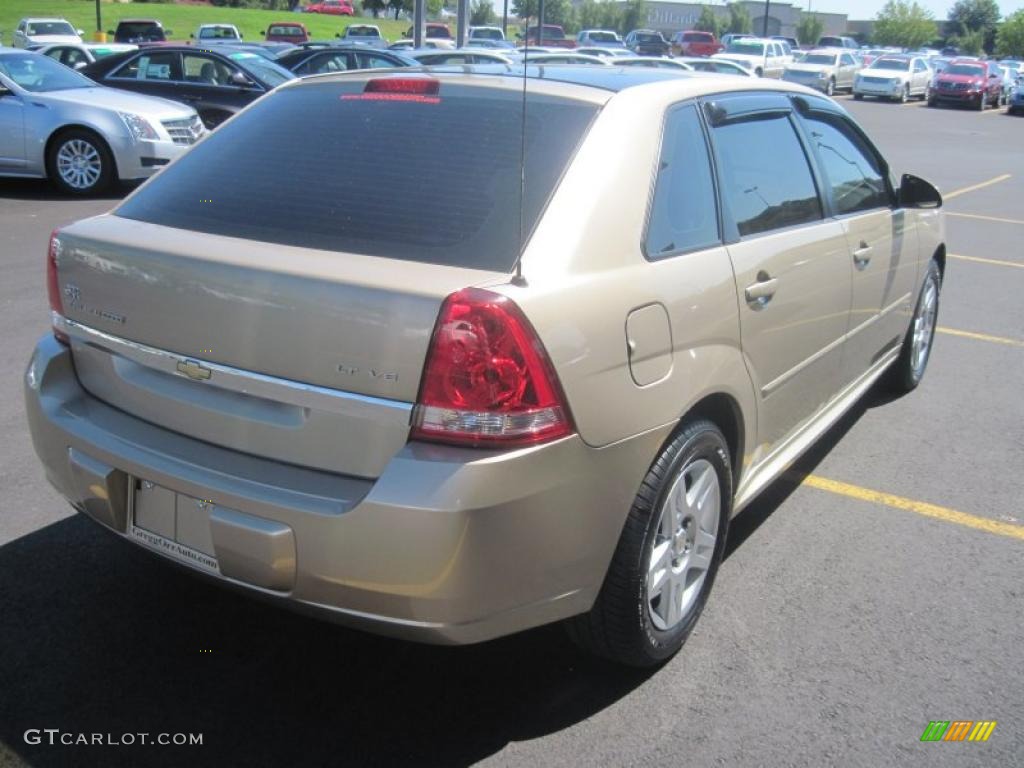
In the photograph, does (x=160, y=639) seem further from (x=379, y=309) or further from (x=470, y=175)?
(x=470, y=175)

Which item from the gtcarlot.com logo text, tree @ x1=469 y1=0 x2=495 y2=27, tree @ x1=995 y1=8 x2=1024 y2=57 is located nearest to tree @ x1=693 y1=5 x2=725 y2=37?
tree @ x1=995 y1=8 x2=1024 y2=57

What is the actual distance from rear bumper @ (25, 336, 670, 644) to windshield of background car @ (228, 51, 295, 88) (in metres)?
12.5

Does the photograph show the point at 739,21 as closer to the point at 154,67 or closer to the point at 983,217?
the point at 983,217

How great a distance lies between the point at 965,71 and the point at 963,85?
1219 mm

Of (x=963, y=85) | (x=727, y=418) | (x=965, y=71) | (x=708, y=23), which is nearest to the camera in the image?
(x=727, y=418)

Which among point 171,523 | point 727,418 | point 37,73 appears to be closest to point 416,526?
point 171,523

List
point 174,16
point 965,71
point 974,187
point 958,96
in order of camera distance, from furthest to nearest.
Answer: point 174,16 < point 965,71 < point 958,96 < point 974,187

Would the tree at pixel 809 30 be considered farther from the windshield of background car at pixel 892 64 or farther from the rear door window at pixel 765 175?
the rear door window at pixel 765 175

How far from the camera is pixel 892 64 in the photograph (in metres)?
40.2

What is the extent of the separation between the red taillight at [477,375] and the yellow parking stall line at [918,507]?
8.50ft

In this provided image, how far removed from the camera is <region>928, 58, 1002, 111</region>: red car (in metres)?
38.2

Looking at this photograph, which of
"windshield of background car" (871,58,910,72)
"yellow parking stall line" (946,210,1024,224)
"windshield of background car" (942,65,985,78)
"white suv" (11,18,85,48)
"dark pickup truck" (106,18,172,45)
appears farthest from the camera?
"windshield of background car" (871,58,910,72)

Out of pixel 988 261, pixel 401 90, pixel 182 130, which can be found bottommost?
pixel 988 261

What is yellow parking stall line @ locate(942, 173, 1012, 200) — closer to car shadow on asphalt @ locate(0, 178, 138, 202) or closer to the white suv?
car shadow on asphalt @ locate(0, 178, 138, 202)
